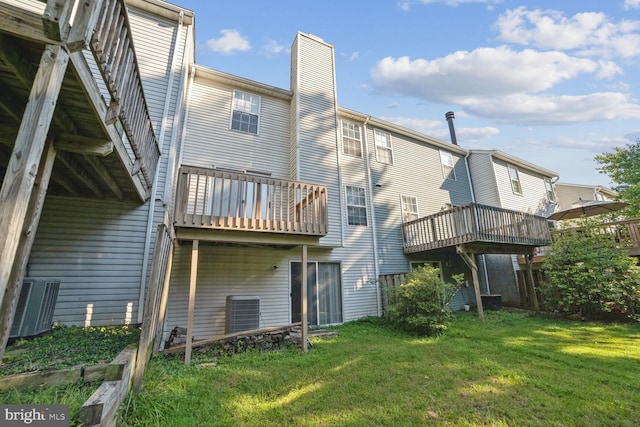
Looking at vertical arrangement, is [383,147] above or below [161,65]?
below

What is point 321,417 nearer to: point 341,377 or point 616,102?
point 341,377

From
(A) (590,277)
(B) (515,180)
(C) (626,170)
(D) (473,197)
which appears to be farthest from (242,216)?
(C) (626,170)

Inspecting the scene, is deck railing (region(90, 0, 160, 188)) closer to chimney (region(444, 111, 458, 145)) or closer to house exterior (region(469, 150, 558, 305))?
house exterior (region(469, 150, 558, 305))

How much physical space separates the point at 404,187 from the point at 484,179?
5026mm

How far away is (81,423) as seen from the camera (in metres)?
1.91

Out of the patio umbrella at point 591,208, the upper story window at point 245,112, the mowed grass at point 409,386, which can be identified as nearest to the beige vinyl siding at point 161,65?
the upper story window at point 245,112

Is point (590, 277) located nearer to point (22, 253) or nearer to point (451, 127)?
point (451, 127)

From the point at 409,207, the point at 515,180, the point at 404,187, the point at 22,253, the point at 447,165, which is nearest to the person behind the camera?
the point at 22,253

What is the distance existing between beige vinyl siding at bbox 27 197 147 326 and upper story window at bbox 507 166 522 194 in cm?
1611

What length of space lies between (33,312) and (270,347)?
400 centimetres

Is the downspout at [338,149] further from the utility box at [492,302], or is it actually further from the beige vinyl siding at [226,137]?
the utility box at [492,302]

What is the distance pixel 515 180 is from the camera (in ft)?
45.7

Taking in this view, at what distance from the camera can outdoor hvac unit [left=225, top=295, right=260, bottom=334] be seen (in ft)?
19.4

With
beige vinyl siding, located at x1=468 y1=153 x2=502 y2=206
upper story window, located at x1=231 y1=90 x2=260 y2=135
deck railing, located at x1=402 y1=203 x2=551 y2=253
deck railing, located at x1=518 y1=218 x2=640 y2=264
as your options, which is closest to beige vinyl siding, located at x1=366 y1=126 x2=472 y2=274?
beige vinyl siding, located at x1=468 y1=153 x2=502 y2=206
